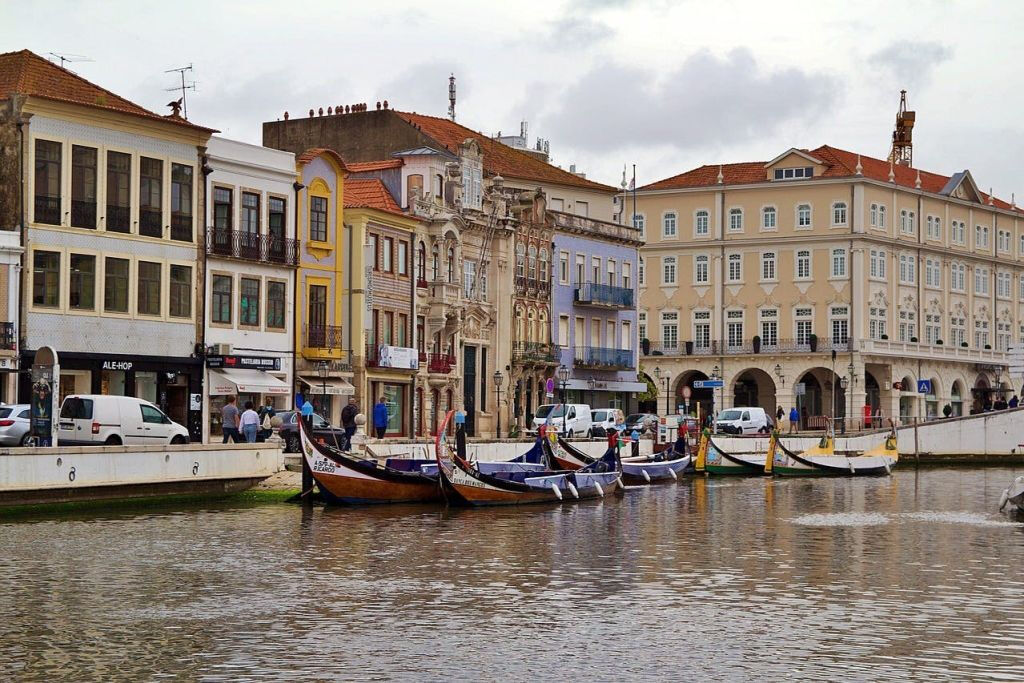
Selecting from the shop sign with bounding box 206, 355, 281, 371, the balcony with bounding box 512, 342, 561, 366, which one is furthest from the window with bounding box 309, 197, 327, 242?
the balcony with bounding box 512, 342, 561, 366

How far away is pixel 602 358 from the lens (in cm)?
8888

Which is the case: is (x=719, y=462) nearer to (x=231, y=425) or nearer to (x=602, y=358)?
(x=602, y=358)

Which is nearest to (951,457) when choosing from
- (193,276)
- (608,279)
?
(608,279)

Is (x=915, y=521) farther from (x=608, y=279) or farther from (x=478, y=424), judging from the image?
(x=608, y=279)

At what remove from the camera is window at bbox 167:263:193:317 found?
56.9m

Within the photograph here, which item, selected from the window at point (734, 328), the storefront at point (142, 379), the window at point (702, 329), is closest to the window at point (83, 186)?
the storefront at point (142, 379)

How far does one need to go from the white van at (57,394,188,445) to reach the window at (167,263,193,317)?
1199 cm

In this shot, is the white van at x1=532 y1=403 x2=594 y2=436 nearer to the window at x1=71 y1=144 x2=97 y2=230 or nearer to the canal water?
the window at x1=71 y1=144 x2=97 y2=230

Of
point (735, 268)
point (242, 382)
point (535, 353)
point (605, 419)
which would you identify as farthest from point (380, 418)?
point (735, 268)

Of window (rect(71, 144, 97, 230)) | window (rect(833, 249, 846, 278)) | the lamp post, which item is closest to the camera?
window (rect(71, 144, 97, 230))

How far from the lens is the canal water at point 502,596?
20.1 metres

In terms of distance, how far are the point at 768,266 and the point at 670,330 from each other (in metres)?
7.26

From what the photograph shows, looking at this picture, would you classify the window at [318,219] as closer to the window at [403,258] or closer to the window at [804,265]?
the window at [403,258]

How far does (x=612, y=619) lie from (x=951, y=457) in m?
62.6
